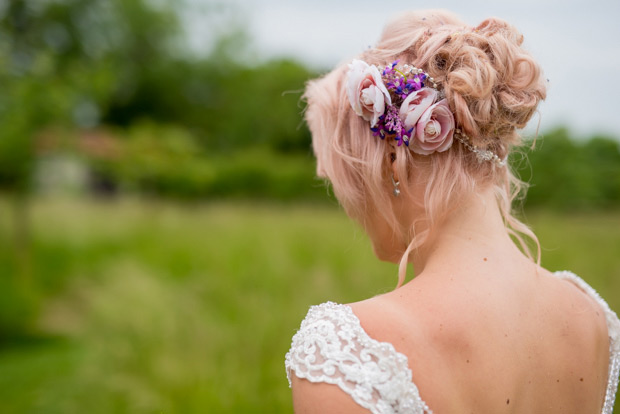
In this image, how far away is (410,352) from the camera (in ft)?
4.22

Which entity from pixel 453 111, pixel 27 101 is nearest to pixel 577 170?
pixel 453 111

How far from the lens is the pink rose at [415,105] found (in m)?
1.48

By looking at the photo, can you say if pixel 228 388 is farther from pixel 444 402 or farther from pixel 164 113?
pixel 164 113

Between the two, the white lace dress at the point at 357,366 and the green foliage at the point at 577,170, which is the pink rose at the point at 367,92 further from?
the green foliage at the point at 577,170

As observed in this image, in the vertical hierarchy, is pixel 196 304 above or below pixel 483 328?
below

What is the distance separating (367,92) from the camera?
4.96ft

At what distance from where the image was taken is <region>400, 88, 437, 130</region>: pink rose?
4.85ft

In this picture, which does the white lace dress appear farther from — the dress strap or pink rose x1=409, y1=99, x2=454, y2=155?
the dress strap

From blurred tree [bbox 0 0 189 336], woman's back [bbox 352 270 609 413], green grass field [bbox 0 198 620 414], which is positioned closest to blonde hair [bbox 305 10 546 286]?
woman's back [bbox 352 270 609 413]

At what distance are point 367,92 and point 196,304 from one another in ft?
16.4

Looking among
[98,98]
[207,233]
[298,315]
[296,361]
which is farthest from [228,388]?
[98,98]

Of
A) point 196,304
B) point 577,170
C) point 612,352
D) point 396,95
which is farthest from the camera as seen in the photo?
point 577,170

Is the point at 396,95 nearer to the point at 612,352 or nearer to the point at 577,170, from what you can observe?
the point at 612,352

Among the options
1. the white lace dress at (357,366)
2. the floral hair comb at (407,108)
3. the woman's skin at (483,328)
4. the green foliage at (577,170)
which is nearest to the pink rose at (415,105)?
the floral hair comb at (407,108)
